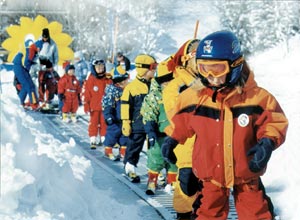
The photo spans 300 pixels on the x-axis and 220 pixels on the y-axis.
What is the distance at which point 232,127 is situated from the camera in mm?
4211

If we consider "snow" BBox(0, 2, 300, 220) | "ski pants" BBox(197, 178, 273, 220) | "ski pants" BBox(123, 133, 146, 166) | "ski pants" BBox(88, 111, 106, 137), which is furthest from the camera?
"ski pants" BBox(88, 111, 106, 137)

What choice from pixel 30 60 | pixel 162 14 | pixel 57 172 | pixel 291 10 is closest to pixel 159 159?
pixel 57 172

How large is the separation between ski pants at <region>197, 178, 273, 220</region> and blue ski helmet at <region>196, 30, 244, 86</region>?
0.80 meters

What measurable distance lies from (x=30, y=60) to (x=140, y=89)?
24.3 ft

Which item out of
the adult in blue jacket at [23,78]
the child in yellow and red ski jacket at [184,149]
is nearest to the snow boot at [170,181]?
the child in yellow and red ski jacket at [184,149]

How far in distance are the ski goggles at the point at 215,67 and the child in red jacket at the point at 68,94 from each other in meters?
10.0

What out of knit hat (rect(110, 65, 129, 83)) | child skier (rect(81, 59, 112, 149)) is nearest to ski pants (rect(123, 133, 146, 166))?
knit hat (rect(110, 65, 129, 83))

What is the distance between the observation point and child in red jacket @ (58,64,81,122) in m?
14.1

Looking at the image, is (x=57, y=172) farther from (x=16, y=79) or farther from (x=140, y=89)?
(x=16, y=79)

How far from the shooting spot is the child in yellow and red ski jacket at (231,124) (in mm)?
4152

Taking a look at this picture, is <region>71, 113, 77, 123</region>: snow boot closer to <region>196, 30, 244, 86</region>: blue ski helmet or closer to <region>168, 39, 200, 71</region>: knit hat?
<region>168, 39, 200, 71</region>: knit hat

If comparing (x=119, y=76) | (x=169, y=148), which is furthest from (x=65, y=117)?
(x=169, y=148)

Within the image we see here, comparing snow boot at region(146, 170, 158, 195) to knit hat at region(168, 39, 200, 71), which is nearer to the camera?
knit hat at region(168, 39, 200, 71)

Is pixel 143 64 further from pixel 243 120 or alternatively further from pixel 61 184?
pixel 243 120
